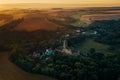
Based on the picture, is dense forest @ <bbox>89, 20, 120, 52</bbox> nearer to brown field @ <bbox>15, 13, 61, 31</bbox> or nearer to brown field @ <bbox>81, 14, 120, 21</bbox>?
brown field @ <bbox>81, 14, 120, 21</bbox>

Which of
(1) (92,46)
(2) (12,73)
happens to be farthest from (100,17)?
(2) (12,73)

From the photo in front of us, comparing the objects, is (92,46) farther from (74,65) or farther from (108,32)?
(74,65)

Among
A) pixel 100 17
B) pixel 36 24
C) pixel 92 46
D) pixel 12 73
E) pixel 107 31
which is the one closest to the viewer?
pixel 12 73

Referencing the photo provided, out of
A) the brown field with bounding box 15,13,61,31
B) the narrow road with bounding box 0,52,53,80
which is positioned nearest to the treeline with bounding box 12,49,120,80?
the narrow road with bounding box 0,52,53,80

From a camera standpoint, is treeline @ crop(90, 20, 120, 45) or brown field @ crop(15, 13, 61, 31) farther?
brown field @ crop(15, 13, 61, 31)

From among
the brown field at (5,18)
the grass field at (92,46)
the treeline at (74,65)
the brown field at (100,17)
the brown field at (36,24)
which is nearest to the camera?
the treeline at (74,65)

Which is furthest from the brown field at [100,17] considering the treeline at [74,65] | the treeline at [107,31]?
the treeline at [74,65]

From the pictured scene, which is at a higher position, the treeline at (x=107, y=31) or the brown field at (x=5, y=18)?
the brown field at (x=5, y=18)

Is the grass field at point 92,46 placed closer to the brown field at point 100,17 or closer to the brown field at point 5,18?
the brown field at point 100,17

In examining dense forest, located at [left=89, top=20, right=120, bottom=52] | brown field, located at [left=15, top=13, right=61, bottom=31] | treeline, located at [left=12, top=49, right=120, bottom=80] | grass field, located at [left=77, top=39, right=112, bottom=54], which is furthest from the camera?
brown field, located at [left=15, top=13, right=61, bottom=31]
